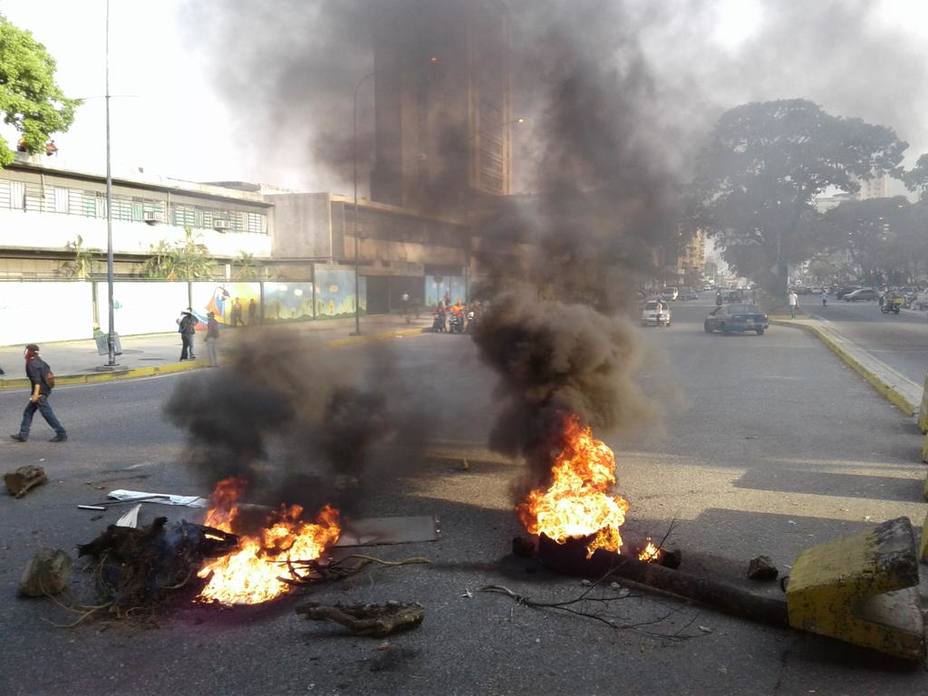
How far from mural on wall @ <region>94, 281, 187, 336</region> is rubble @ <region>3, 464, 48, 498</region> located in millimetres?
21527

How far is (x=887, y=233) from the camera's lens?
225 ft

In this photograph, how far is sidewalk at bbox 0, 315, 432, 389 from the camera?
34.1ft

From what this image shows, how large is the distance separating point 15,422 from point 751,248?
4633 centimetres

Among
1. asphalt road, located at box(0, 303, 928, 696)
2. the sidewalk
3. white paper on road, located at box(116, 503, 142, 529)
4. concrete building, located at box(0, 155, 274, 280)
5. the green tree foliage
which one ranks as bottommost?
asphalt road, located at box(0, 303, 928, 696)

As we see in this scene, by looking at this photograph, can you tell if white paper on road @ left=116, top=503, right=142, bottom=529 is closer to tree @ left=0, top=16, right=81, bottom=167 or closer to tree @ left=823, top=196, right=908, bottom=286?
tree @ left=0, top=16, right=81, bottom=167

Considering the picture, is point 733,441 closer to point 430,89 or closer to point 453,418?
point 453,418

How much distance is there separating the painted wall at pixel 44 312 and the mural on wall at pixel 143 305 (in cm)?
65

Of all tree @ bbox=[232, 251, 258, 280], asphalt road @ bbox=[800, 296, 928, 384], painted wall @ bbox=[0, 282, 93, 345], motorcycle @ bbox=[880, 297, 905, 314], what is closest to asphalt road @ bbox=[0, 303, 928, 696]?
asphalt road @ bbox=[800, 296, 928, 384]

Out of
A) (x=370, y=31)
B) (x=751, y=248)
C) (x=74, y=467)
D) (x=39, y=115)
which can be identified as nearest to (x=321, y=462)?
(x=74, y=467)

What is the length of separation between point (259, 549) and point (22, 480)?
3532mm

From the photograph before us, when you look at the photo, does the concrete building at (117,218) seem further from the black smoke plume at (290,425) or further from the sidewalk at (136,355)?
the black smoke plume at (290,425)

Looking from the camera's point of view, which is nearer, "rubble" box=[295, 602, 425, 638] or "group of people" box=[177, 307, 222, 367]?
"rubble" box=[295, 602, 425, 638]

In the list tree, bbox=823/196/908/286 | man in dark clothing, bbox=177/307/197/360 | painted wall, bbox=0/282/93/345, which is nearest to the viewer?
man in dark clothing, bbox=177/307/197/360

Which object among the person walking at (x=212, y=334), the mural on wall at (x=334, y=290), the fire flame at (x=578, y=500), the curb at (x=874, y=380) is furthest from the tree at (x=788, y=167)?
the fire flame at (x=578, y=500)
